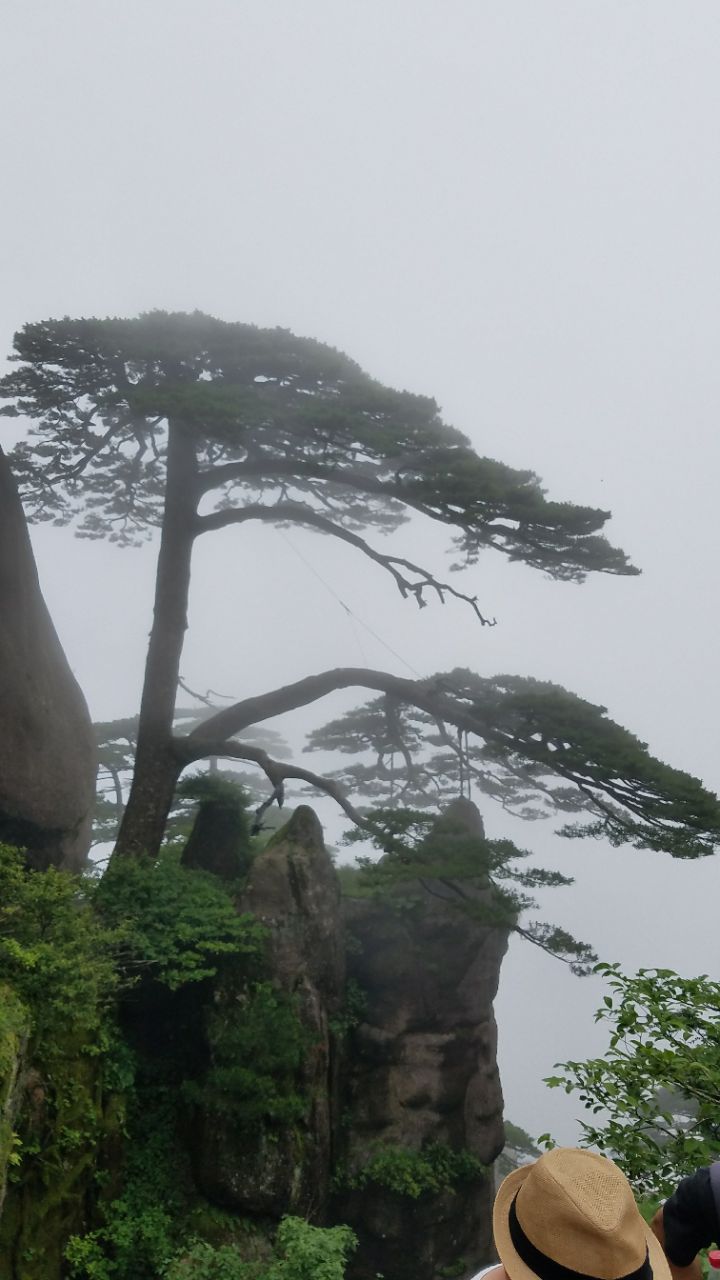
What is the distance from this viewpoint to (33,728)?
10719mm

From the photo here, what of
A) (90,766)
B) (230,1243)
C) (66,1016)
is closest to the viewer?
(66,1016)

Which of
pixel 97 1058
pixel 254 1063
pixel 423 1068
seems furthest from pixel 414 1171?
pixel 97 1058

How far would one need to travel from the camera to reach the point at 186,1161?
28.9 ft

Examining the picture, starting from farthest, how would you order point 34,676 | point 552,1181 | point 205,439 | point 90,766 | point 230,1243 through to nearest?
point 205,439, point 90,766, point 34,676, point 230,1243, point 552,1181

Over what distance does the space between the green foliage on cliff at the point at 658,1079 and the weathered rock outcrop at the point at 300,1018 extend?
5.32 m

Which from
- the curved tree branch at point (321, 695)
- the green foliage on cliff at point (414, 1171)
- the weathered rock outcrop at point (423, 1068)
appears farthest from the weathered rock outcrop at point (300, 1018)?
the curved tree branch at point (321, 695)

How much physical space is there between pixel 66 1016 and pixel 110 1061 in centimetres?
170

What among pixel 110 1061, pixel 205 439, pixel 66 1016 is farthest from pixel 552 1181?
pixel 205 439

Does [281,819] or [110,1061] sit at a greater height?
[281,819]

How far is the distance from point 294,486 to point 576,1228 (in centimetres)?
1246

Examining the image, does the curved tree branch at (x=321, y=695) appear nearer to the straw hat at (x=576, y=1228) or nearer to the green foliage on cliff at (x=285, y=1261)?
the green foliage on cliff at (x=285, y=1261)

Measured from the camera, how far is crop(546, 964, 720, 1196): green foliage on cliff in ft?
13.5

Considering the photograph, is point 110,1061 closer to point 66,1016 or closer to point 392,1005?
point 66,1016

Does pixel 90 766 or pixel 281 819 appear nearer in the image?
pixel 90 766
